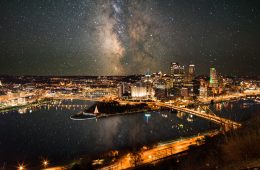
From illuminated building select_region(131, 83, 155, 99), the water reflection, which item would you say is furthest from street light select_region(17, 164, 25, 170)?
illuminated building select_region(131, 83, 155, 99)

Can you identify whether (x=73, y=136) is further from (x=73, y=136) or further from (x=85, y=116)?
(x=85, y=116)

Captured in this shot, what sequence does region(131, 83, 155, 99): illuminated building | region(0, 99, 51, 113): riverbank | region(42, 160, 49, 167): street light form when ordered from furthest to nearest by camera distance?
region(131, 83, 155, 99): illuminated building, region(0, 99, 51, 113): riverbank, region(42, 160, 49, 167): street light

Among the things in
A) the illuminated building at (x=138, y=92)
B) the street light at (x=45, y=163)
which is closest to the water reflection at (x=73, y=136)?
the street light at (x=45, y=163)

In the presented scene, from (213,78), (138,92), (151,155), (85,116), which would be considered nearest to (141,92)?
(138,92)

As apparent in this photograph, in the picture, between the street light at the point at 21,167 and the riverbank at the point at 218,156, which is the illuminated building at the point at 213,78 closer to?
the riverbank at the point at 218,156

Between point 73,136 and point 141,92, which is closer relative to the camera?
point 73,136

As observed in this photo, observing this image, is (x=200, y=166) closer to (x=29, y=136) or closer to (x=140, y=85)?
(x=29, y=136)

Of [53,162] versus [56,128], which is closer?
[53,162]

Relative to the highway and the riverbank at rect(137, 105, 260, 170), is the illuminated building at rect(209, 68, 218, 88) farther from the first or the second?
the riverbank at rect(137, 105, 260, 170)

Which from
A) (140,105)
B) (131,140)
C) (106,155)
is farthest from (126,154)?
(140,105)

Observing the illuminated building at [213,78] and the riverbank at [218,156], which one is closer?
the riverbank at [218,156]

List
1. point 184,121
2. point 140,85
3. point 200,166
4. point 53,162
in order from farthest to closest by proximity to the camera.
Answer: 1. point 140,85
2. point 184,121
3. point 53,162
4. point 200,166
